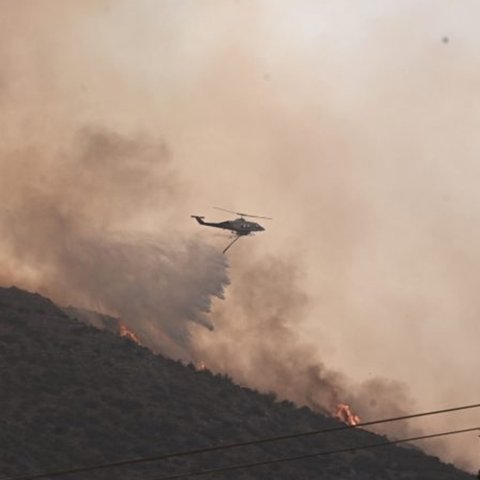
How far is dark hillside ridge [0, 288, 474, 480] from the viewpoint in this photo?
102m

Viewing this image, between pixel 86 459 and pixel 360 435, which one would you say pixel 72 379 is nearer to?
pixel 86 459

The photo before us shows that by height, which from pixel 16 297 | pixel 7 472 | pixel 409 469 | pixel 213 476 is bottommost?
pixel 7 472

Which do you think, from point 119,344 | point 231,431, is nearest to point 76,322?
point 119,344

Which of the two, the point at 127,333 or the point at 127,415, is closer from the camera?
the point at 127,415

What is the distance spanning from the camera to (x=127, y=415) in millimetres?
111312

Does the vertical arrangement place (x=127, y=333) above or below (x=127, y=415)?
above

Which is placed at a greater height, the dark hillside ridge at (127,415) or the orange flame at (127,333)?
the orange flame at (127,333)

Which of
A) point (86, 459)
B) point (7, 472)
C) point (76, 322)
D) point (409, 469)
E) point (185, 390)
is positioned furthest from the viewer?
point (76, 322)

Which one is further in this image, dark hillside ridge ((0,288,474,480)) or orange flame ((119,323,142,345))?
orange flame ((119,323,142,345))

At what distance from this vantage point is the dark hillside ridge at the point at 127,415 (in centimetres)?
10206

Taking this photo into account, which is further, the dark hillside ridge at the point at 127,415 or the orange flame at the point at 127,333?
the orange flame at the point at 127,333

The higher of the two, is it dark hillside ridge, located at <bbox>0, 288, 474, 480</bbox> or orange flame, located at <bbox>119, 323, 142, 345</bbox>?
orange flame, located at <bbox>119, 323, 142, 345</bbox>

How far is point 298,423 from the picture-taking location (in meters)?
121

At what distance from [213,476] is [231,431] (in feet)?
38.8
